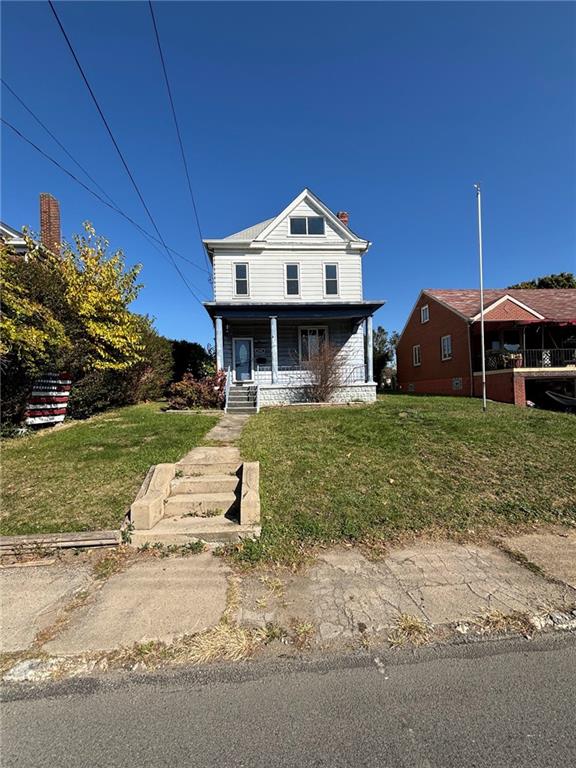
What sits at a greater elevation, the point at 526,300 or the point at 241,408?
the point at 526,300

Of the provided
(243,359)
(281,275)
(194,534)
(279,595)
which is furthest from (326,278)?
(279,595)

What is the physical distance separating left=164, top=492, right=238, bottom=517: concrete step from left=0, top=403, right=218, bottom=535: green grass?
22.6 inches

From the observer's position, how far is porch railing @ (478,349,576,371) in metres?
17.4

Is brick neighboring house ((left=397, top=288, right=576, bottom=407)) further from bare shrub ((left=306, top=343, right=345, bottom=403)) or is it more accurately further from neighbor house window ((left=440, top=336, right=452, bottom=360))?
bare shrub ((left=306, top=343, right=345, bottom=403))

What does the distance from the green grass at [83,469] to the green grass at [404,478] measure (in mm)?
1714

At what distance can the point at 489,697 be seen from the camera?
2299 millimetres

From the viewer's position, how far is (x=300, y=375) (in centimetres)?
1515

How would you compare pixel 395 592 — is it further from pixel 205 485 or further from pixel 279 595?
pixel 205 485

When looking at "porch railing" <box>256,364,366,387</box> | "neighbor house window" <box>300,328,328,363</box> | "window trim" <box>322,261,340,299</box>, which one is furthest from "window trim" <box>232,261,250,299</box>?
"window trim" <box>322,261,340,299</box>

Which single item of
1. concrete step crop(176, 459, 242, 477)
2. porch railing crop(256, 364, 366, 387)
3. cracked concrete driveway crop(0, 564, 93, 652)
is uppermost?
porch railing crop(256, 364, 366, 387)

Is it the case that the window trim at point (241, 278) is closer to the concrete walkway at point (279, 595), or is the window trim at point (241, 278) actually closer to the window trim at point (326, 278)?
the window trim at point (326, 278)

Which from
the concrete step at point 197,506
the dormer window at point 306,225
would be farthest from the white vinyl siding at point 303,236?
the concrete step at point 197,506

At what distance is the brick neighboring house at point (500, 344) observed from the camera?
55.3 feet

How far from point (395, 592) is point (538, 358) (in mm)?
18738
